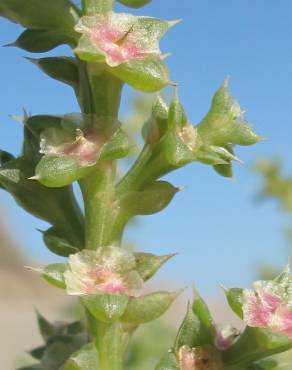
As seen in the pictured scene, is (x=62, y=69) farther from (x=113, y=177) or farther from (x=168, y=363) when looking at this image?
(x=168, y=363)

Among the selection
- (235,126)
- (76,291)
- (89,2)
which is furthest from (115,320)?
(89,2)

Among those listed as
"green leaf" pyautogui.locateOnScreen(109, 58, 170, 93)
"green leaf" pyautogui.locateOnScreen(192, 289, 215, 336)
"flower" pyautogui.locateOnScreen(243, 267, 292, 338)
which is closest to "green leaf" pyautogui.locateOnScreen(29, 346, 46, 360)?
"green leaf" pyautogui.locateOnScreen(192, 289, 215, 336)

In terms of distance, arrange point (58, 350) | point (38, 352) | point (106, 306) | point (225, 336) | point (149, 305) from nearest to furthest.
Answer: point (106, 306), point (149, 305), point (225, 336), point (58, 350), point (38, 352)

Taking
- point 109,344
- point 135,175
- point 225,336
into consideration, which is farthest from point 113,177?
point 225,336

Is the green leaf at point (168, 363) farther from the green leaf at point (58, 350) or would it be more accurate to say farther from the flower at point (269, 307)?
the green leaf at point (58, 350)

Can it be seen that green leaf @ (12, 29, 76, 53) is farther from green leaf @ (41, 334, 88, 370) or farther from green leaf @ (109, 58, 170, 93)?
green leaf @ (41, 334, 88, 370)

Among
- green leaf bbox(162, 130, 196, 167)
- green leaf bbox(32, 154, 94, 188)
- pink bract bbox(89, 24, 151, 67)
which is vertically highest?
pink bract bbox(89, 24, 151, 67)

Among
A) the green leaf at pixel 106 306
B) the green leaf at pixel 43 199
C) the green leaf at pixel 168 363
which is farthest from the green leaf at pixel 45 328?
the green leaf at pixel 106 306
